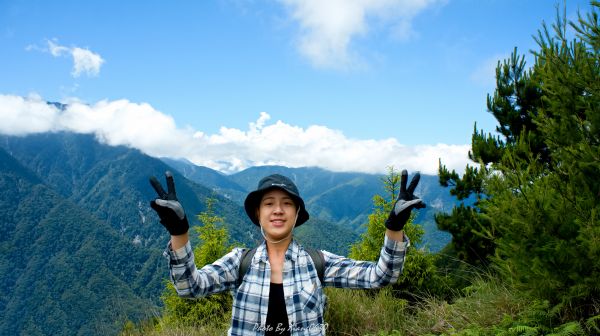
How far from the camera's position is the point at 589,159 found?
377cm

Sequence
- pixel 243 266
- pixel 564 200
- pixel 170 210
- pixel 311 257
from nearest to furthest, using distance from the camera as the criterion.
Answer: pixel 170 210 < pixel 243 266 < pixel 311 257 < pixel 564 200

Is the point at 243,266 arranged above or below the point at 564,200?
below

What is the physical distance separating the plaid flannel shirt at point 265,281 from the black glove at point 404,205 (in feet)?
0.47

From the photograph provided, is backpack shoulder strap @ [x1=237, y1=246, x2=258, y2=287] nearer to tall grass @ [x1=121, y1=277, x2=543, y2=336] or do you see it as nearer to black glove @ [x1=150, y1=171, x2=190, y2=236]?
black glove @ [x1=150, y1=171, x2=190, y2=236]

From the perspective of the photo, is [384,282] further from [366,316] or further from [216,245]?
[216,245]

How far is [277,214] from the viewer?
9.80 feet

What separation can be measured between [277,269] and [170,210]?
35.4 inches

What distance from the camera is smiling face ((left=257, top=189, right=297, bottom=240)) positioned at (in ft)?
9.75

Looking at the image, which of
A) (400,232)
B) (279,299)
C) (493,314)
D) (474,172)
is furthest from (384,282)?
(474,172)

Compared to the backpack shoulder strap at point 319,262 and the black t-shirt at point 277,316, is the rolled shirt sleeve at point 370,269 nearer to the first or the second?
the backpack shoulder strap at point 319,262

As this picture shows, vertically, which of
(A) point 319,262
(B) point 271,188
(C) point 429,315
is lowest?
(C) point 429,315

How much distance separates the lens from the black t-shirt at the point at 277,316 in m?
2.77

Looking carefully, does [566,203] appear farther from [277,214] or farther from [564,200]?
[277,214]

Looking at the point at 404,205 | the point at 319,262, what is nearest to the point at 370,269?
the point at 319,262
